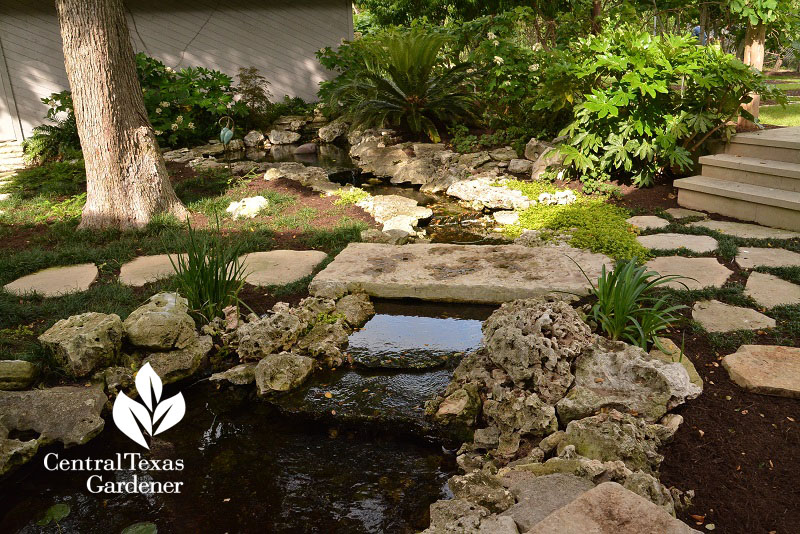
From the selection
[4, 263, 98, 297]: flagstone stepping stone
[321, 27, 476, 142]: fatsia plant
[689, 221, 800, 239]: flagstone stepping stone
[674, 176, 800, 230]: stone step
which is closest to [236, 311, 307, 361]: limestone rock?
[4, 263, 98, 297]: flagstone stepping stone

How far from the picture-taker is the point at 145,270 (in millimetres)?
4082

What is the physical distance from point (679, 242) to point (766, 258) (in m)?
0.57

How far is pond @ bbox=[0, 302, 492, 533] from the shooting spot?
2.02 metres

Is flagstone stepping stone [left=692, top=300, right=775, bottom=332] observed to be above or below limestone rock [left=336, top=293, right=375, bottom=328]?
above

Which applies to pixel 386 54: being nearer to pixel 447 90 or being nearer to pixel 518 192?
pixel 447 90

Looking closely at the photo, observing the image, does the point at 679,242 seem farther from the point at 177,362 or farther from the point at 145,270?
the point at 145,270

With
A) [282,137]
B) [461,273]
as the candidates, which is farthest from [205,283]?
[282,137]

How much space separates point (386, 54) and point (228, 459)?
7.52 m

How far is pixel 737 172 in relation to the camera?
5004mm

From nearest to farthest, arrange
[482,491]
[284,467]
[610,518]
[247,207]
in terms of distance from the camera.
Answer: [610,518] < [482,491] < [284,467] < [247,207]

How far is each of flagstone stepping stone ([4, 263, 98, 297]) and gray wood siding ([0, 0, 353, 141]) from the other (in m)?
9.38

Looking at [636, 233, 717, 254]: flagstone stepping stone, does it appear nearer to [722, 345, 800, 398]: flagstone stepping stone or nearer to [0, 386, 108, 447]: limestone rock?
[722, 345, 800, 398]: flagstone stepping stone

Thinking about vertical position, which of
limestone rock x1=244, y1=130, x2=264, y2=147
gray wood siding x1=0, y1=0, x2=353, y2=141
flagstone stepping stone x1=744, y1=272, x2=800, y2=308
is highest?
gray wood siding x1=0, y1=0, x2=353, y2=141

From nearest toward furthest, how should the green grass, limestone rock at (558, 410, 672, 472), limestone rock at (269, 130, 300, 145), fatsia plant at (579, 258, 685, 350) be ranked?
limestone rock at (558, 410, 672, 472), fatsia plant at (579, 258, 685, 350), the green grass, limestone rock at (269, 130, 300, 145)
